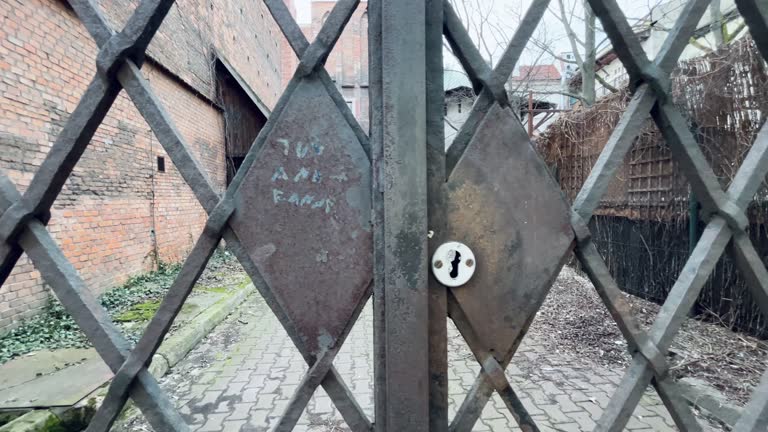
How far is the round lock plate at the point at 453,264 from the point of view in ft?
2.84

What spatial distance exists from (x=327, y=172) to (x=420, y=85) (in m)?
0.29

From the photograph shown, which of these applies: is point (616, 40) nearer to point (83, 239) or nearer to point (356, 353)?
point (356, 353)

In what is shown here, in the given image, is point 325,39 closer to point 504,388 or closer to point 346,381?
point 504,388

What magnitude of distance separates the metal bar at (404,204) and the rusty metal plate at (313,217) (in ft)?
0.26

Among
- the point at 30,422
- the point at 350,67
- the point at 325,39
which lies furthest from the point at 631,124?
the point at 350,67

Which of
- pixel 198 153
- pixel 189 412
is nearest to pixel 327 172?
pixel 189 412

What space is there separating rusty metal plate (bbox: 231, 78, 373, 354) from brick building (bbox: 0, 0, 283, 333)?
18.8 ft

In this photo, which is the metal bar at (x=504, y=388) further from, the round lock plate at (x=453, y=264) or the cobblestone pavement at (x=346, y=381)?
the cobblestone pavement at (x=346, y=381)

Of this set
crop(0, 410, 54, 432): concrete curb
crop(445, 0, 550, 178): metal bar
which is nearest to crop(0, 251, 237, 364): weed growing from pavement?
crop(0, 410, 54, 432): concrete curb

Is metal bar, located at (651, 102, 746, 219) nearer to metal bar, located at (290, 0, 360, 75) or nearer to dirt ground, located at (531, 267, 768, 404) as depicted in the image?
metal bar, located at (290, 0, 360, 75)

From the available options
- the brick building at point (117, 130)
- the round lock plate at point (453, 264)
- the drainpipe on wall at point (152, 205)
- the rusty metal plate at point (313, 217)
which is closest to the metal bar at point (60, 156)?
the rusty metal plate at point (313, 217)

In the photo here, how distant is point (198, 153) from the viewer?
10.2m

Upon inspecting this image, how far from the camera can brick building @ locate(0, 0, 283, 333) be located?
485cm

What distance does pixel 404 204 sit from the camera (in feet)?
2.71
